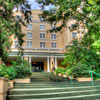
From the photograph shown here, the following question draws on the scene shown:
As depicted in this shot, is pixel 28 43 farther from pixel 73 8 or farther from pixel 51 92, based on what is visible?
pixel 51 92

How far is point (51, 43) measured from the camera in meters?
36.4

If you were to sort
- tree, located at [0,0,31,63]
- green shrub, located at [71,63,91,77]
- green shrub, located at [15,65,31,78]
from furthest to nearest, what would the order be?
green shrub, located at [71,63,91,77], green shrub, located at [15,65,31,78], tree, located at [0,0,31,63]

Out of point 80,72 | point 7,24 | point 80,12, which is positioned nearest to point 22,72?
point 7,24

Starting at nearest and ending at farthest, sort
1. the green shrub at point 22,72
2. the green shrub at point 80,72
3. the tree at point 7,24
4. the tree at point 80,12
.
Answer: the tree at point 80,12 → the tree at point 7,24 → the green shrub at point 22,72 → the green shrub at point 80,72

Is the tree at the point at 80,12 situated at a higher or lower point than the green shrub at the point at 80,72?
higher

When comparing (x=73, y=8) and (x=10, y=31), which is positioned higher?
(x=73, y=8)

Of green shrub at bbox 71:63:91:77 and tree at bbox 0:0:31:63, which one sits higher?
tree at bbox 0:0:31:63

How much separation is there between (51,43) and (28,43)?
5.69 meters

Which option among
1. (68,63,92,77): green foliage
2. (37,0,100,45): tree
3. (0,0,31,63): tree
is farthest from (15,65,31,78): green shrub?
(37,0,100,45): tree

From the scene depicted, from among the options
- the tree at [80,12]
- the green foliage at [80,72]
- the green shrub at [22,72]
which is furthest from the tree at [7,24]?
the green foliage at [80,72]

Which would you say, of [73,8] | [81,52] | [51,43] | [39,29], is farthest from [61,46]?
[73,8]

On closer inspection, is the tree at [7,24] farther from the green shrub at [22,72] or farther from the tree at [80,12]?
the tree at [80,12]

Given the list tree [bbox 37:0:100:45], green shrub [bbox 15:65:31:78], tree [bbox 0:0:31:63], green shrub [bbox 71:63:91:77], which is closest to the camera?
tree [bbox 37:0:100:45]

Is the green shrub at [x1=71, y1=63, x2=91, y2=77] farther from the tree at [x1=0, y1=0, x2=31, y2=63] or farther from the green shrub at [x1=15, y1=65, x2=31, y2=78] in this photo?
the tree at [x1=0, y1=0, x2=31, y2=63]
